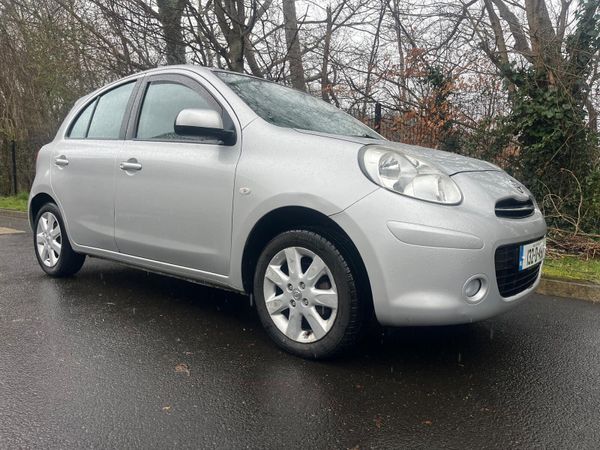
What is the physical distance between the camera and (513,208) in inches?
115

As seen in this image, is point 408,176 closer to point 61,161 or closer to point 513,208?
point 513,208

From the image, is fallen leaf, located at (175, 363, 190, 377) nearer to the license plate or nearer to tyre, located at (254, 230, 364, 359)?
tyre, located at (254, 230, 364, 359)

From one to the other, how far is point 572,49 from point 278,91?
4.42 m

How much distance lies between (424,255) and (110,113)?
2894 millimetres

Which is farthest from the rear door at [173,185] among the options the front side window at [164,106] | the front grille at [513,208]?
the front grille at [513,208]

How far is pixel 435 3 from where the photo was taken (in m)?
10.9

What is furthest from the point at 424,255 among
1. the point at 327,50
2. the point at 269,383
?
the point at 327,50

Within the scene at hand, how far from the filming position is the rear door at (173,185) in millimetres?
3215

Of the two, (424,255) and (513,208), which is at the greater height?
(513,208)

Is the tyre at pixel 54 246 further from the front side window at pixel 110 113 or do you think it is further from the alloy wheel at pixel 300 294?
the alloy wheel at pixel 300 294

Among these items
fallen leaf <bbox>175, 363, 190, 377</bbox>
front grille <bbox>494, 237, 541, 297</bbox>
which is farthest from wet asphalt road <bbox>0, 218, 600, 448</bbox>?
front grille <bbox>494, 237, 541, 297</bbox>

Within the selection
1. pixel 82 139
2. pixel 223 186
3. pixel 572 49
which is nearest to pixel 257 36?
pixel 572 49

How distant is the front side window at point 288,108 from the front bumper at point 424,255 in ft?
3.24

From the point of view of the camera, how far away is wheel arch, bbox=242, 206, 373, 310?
2.76m
